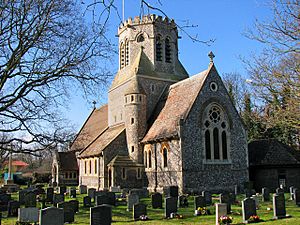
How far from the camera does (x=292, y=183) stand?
25.7 meters

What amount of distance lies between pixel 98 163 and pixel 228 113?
37.0 ft

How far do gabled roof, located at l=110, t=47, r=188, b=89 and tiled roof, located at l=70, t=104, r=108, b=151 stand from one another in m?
6.49

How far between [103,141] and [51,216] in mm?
20541

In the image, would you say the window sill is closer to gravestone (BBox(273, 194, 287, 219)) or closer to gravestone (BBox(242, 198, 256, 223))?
gravestone (BBox(273, 194, 287, 219))

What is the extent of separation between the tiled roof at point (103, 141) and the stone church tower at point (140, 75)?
30.4 inches

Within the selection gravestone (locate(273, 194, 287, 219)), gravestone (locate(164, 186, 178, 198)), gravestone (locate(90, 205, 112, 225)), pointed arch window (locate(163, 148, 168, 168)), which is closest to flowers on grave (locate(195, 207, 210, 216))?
gravestone (locate(273, 194, 287, 219))

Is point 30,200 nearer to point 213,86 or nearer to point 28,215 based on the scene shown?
point 28,215

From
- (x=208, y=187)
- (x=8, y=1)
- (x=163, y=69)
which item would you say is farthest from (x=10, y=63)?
(x=163, y=69)

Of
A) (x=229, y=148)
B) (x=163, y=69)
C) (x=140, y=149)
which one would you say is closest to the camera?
(x=229, y=148)

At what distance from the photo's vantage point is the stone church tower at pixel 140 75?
2831 centimetres

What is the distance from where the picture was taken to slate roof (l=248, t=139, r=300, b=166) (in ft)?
85.9

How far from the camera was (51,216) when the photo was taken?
10422 mm

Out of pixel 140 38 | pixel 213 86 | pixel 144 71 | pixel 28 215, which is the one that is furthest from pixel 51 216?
pixel 140 38

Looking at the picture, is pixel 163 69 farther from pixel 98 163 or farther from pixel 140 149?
pixel 98 163
